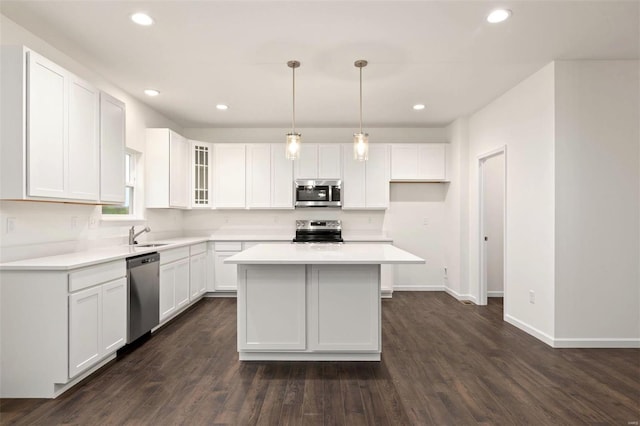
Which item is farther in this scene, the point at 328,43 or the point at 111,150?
the point at 111,150

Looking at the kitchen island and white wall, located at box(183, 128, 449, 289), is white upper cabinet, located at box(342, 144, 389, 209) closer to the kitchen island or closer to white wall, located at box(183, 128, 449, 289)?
white wall, located at box(183, 128, 449, 289)

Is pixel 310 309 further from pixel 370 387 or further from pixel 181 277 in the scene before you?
pixel 181 277

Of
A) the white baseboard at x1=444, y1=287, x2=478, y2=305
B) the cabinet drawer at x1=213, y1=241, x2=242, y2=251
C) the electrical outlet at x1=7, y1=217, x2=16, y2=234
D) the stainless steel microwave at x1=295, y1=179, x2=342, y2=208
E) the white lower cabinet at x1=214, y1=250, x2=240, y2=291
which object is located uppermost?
the stainless steel microwave at x1=295, y1=179, x2=342, y2=208

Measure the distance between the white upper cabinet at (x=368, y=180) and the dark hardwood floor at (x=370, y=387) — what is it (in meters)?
2.39

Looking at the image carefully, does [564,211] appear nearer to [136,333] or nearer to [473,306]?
[473,306]

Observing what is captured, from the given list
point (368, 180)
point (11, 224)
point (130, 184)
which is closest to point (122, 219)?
point (130, 184)

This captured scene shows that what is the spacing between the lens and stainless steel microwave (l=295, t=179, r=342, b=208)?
538 centimetres

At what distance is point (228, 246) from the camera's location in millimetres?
5172

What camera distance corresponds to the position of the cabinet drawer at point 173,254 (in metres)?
3.81

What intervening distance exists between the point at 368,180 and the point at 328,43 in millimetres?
2808

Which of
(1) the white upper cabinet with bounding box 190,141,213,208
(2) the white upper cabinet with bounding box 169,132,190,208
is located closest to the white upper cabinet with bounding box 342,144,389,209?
(1) the white upper cabinet with bounding box 190,141,213,208

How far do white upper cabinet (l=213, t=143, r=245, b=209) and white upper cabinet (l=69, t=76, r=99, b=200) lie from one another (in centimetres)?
242

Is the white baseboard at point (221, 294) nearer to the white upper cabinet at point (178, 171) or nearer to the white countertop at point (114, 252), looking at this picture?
the white countertop at point (114, 252)

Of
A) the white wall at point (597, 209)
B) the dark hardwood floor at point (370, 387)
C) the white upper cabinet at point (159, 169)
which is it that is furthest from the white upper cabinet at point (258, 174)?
the white wall at point (597, 209)
